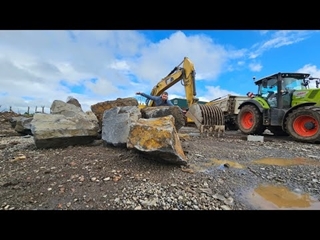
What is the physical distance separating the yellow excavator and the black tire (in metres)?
0.99

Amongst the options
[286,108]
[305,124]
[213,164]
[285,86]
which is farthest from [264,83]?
[213,164]

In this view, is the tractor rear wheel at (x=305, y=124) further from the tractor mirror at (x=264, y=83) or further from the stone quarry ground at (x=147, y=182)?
the stone quarry ground at (x=147, y=182)

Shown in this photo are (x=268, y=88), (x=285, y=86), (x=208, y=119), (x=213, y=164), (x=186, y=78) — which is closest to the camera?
(x=213, y=164)

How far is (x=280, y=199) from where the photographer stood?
1988mm

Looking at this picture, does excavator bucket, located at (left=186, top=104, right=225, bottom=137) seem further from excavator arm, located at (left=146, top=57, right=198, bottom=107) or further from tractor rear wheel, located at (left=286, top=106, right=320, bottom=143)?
tractor rear wheel, located at (left=286, top=106, right=320, bottom=143)

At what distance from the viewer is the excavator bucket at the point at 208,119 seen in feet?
20.4

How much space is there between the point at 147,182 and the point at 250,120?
606cm

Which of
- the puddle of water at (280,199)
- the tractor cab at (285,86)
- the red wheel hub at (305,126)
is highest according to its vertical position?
the tractor cab at (285,86)

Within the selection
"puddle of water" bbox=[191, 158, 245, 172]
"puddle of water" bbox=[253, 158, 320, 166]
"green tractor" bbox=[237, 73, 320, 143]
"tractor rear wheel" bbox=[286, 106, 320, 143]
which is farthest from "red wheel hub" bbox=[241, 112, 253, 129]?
"puddle of water" bbox=[191, 158, 245, 172]

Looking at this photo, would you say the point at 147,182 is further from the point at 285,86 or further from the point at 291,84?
the point at 291,84

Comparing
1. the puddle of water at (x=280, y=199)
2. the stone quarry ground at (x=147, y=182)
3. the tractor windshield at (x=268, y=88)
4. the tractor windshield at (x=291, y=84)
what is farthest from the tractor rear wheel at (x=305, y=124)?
the puddle of water at (x=280, y=199)
